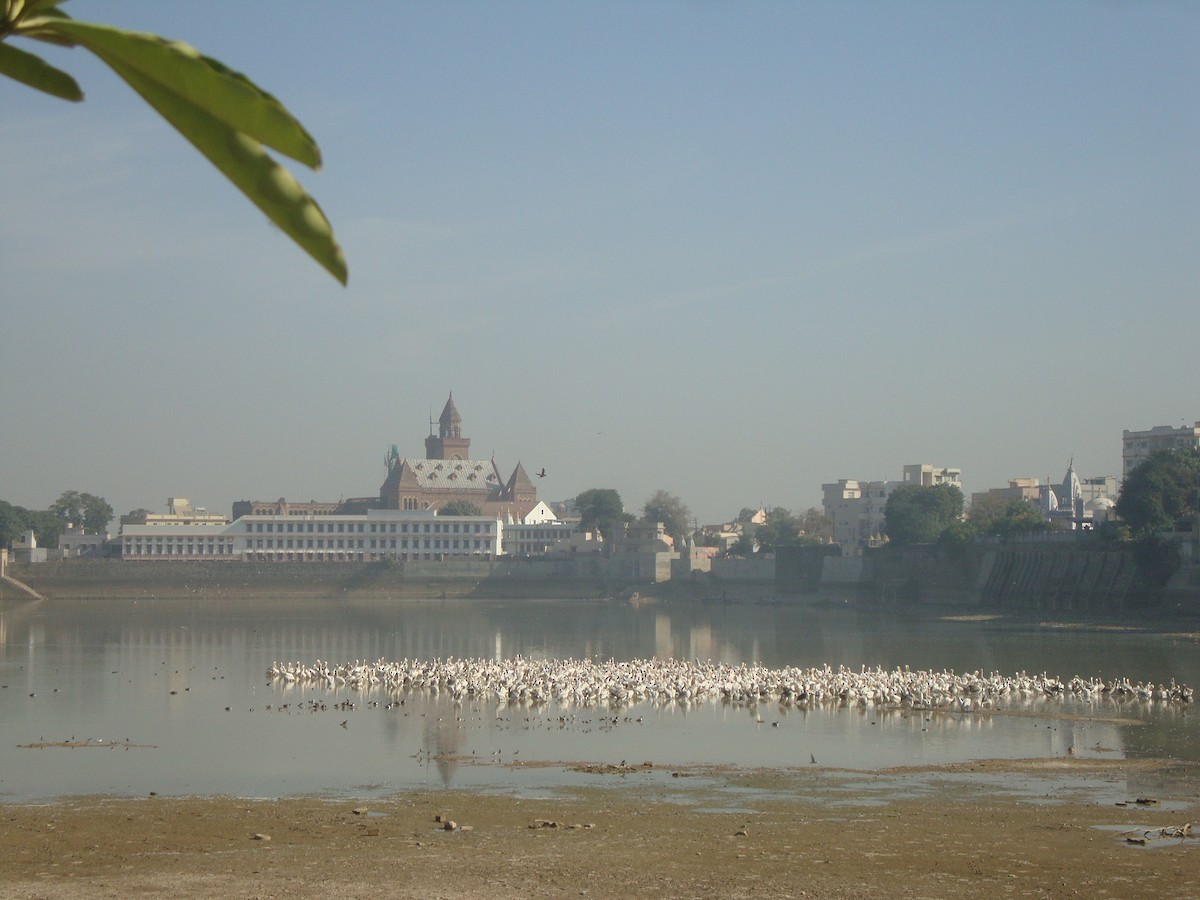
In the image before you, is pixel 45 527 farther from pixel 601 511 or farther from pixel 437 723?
pixel 437 723

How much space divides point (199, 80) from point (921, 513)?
3712 inches

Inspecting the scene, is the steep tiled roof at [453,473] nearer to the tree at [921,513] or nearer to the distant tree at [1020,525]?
the tree at [921,513]

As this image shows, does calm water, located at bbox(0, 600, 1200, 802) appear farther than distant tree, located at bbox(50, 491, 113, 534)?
No

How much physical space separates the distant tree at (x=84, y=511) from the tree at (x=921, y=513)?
82664 millimetres

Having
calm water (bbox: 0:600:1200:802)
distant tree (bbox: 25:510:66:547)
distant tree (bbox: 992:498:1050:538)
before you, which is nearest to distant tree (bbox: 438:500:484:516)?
distant tree (bbox: 25:510:66:547)

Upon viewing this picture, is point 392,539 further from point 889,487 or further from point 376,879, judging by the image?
point 376,879

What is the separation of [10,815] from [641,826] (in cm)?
748

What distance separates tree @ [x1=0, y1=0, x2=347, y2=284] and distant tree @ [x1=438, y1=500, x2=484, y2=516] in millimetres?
134421

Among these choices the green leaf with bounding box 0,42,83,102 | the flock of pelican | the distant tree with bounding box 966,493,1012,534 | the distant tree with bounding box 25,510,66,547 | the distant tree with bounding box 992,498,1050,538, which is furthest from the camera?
the distant tree with bounding box 25,510,66,547

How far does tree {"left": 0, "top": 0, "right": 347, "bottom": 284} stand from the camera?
1.71m

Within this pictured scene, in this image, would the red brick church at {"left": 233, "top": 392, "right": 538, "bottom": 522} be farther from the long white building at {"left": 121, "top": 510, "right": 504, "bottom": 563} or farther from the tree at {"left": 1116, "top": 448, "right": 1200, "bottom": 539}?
the tree at {"left": 1116, "top": 448, "right": 1200, "bottom": 539}

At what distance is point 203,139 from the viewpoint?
176cm

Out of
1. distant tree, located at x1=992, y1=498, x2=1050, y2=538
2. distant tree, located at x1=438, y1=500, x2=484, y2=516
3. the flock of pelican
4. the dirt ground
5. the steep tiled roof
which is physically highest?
the steep tiled roof

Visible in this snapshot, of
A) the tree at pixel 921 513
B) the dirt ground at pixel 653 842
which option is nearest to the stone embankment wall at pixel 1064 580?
the tree at pixel 921 513
